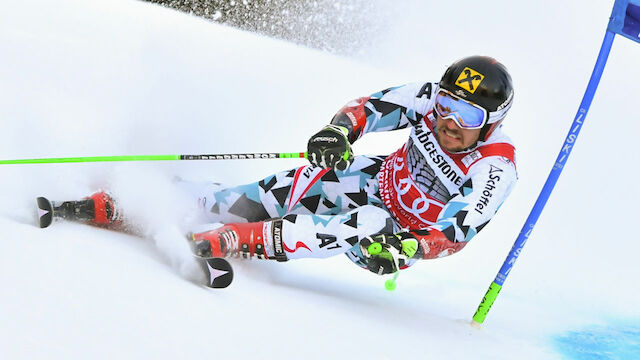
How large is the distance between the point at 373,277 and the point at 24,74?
226cm

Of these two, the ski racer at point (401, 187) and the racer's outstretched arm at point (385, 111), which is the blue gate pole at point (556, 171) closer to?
the ski racer at point (401, 187)

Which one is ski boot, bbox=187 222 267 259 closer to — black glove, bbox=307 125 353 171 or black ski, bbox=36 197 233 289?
black ski, bbox=36 197 233 289

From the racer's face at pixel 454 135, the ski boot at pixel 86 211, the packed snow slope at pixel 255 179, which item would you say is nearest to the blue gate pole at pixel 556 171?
the packed snow slope at pixel 255 179

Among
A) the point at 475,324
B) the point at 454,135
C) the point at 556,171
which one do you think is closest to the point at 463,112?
the point at 454,135

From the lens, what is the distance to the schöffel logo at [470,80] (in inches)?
103

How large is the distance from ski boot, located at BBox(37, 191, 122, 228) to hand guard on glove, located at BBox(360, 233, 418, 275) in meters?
0.98

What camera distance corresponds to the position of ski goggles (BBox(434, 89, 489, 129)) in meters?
2.64

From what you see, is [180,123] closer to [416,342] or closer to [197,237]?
[197,237]

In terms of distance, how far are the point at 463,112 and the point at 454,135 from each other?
0.11m

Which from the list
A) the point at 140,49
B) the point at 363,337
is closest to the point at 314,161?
the point at 363,337

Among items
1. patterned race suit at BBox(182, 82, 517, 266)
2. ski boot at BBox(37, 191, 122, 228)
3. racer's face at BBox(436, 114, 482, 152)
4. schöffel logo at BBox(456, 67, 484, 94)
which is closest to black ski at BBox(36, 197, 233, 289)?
ski boot at BBox(37, 191, 122, 228)

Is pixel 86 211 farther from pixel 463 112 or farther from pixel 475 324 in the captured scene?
pixel 475 324

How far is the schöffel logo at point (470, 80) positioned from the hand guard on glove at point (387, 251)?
60 centimetres

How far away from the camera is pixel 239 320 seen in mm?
2162
